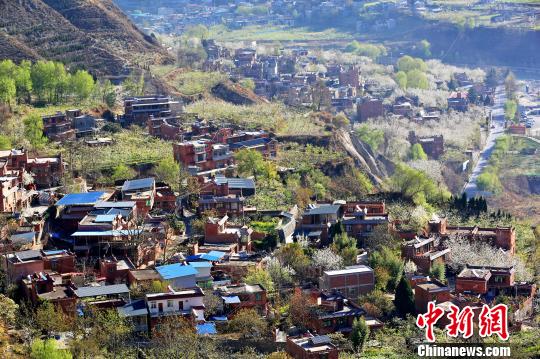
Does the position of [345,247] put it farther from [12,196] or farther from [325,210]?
[12,196]

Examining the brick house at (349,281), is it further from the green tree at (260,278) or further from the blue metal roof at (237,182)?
the blue metal roof at (237,182)

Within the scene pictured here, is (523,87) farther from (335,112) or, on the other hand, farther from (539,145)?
(335,112)

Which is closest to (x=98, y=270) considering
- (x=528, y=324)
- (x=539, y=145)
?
(x=528, y=324)

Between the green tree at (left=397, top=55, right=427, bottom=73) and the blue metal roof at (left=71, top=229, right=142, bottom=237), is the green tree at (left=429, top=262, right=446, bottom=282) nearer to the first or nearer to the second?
the blue metal roof at (left=71, top=229, right=142, bottom=237)

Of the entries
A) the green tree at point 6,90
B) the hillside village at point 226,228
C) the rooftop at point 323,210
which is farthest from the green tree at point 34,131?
the rooftop at point 323,210

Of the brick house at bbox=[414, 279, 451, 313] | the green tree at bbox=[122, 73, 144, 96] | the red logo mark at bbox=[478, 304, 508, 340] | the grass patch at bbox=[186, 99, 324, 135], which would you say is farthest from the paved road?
the red logo mark at bbox=[478, 304, 508, 340]

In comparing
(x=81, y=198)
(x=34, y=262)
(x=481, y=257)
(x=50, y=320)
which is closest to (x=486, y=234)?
(x=481, y=257)
